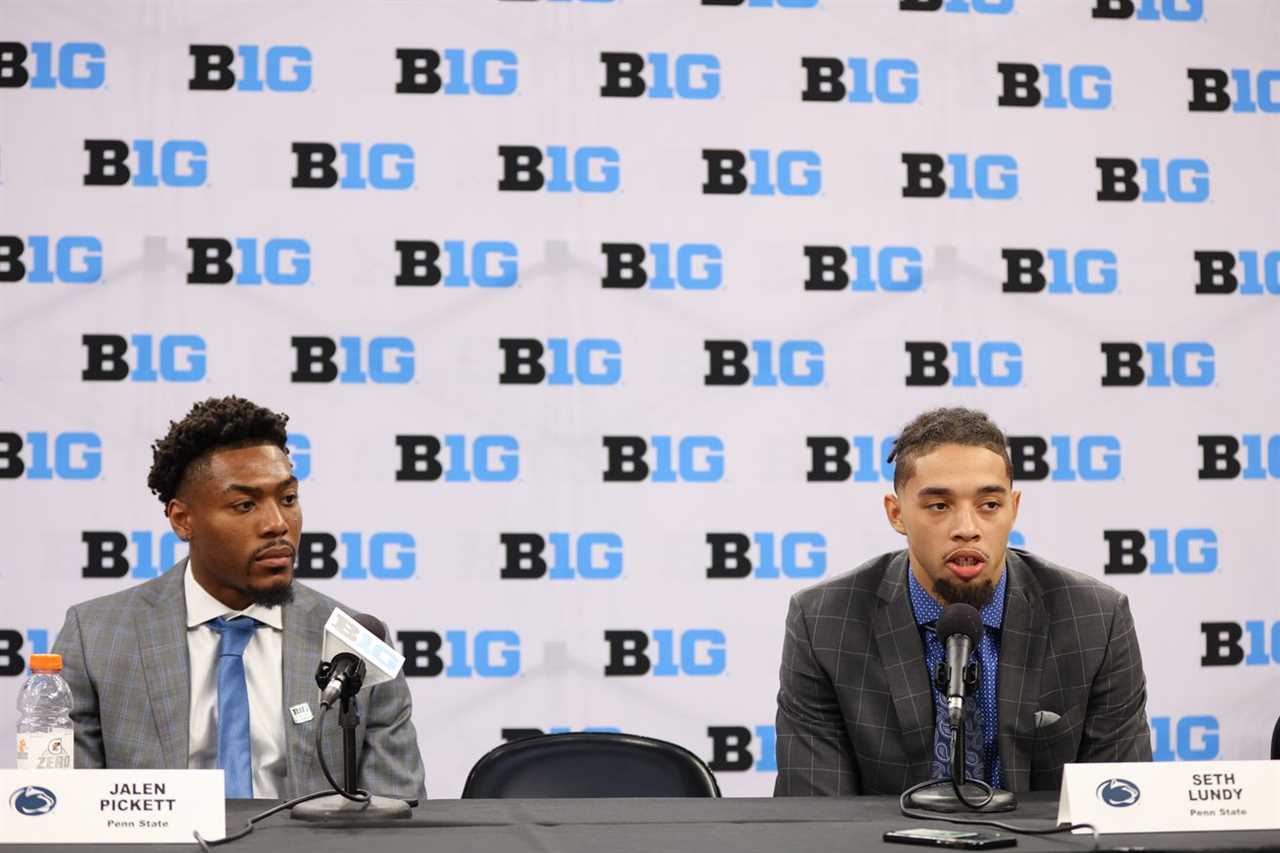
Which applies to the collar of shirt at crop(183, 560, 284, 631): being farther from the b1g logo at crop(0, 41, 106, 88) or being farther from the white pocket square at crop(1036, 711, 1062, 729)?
the b1g logo at crop(0, 41, 106, 88)

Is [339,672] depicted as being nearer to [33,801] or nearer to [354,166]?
→ [33,801]

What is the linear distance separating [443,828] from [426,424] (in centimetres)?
241

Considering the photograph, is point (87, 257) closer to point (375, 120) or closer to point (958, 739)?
point (375, 120)

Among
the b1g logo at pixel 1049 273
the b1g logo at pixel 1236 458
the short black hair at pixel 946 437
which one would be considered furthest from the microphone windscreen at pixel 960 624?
the b1g logo at pixel 1236 458

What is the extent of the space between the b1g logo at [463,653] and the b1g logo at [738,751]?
2.16 ft

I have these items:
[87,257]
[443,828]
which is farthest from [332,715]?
[87,257]

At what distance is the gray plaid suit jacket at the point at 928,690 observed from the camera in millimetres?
2738

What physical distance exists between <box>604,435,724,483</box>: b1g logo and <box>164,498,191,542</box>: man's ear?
1.58 m

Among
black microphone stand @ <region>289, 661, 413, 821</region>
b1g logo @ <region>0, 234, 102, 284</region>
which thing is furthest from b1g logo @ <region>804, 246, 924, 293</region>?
black microphone stand @ <region>289, 661, 413, 821</region>

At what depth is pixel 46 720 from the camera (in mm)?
2389

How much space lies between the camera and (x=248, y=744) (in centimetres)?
269

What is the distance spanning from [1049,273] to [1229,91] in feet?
2.94

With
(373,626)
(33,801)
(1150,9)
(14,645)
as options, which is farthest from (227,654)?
(1150,9)

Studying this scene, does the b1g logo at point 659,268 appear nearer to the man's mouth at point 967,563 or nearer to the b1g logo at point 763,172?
the b1g logo at point 763,172
